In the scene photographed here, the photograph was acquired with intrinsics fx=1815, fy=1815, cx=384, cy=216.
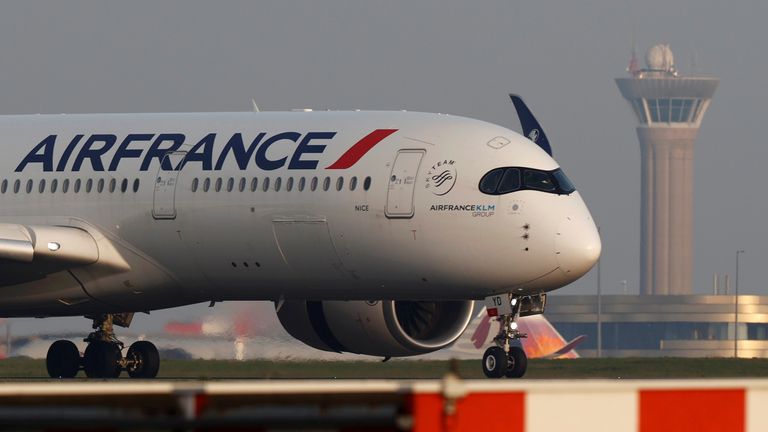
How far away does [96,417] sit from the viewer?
839 cm

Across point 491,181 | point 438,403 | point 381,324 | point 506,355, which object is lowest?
point 438,403

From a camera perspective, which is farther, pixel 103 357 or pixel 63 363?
pixel 63 363

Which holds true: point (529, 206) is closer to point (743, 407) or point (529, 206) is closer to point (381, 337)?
point (381, 337)

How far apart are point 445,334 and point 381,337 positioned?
1116 mm

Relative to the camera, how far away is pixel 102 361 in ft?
107

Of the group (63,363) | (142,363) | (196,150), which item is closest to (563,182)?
(196,150)

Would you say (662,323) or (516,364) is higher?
(662,323)

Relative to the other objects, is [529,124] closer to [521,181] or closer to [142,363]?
[521,181]

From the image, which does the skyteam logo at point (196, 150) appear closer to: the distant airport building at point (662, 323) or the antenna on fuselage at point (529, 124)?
the antenna on fuselage at point (529, 124)

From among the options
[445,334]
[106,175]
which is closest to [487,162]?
[445,334]

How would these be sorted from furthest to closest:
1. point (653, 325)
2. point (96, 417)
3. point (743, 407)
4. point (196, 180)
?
1. point (653, 325)
2. point (196, 180)
3. point (743, 407)
4. point (96, 417)

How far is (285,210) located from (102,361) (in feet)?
18.6

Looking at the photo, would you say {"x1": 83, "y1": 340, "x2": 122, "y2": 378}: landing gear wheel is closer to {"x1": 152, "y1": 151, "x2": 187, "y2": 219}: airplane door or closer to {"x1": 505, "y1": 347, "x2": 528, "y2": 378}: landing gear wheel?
{"x1": 152, "y1": 151, "x2": 187, "y2": 219}: airplane door

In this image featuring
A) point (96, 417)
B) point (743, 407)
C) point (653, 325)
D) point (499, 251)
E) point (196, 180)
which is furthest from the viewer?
point (653, 325)
